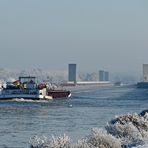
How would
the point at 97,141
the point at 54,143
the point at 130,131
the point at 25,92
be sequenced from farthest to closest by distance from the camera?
the point at 25,92 < the point at 130,131 < the point at 97,141 < the point at 54,143

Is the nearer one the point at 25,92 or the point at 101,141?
the point at 101,141

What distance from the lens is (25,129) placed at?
3969 centimetres

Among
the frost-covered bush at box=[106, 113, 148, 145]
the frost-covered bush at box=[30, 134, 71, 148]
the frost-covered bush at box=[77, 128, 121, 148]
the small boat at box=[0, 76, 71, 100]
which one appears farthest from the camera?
the small boat at box=[0, 76, 71, 100]

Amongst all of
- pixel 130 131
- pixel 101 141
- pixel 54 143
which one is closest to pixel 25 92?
pixel 130 131

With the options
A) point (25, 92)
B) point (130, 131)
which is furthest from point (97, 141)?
point (25, 92)

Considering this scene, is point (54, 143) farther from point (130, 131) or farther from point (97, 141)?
point (130, 131)

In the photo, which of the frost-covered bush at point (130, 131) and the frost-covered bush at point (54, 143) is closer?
the frost-covered bush at point (54, 143)

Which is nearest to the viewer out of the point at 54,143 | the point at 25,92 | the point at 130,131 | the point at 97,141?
the point at 54,143

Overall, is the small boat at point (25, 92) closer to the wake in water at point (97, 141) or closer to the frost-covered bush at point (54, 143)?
the wake in water at point (97, 141)

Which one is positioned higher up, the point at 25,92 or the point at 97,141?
the point at 25,92

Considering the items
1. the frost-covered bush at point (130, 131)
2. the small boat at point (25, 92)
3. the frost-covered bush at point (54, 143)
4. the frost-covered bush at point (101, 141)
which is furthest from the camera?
the small boat at point (25, 92)

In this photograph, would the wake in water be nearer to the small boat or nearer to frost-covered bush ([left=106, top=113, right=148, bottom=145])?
frost-covered bush ([left=106, top=113, right=148, bottom=145])

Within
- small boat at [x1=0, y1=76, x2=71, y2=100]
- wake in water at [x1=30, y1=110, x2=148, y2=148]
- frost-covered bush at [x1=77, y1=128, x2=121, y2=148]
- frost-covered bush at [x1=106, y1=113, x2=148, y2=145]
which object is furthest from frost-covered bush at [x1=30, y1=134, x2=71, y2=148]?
small boat at [x1=0, y1=76, x2=71, y2=100]

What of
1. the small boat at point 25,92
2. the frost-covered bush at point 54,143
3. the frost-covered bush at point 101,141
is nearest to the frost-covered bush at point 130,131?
the frost-covered bush at point 101,141
